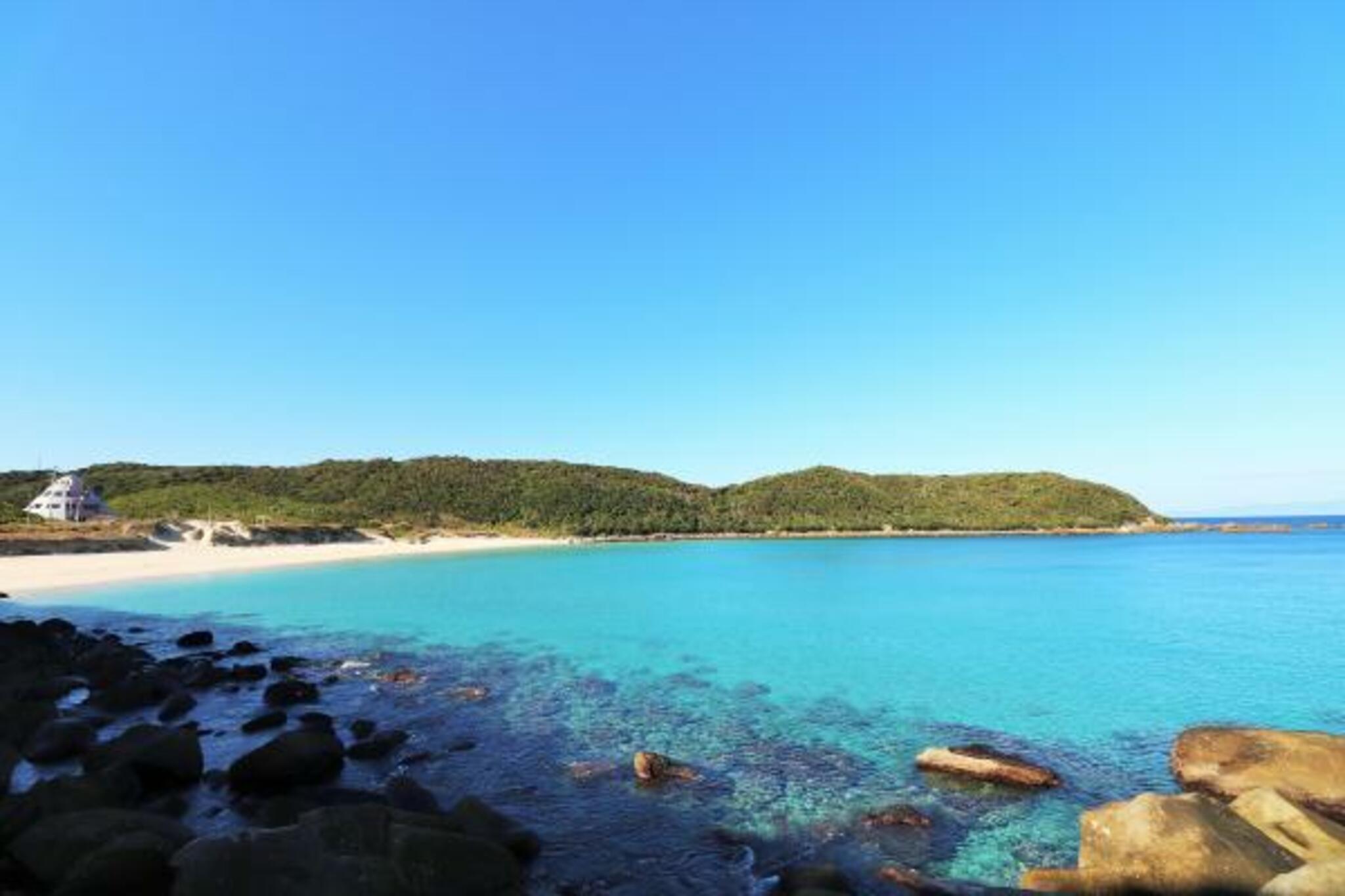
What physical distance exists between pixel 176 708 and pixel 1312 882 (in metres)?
19.6

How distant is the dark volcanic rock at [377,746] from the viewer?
1302 centimetres

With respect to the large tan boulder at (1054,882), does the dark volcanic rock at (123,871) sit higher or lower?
higher

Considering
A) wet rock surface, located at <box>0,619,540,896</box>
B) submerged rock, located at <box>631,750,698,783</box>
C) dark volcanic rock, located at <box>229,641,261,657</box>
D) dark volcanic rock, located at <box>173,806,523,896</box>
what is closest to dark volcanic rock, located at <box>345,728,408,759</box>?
wet rock surface, located at <box>0,619,540,896</box>

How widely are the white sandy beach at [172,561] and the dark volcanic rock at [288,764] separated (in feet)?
139

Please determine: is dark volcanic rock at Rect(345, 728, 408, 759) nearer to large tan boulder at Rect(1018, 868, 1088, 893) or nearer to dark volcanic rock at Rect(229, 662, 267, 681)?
dark volcanic rock at Rect(229, 662, 267, 681)

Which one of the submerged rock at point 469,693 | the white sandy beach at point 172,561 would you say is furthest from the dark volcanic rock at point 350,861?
the white sandy beach at point 172,561

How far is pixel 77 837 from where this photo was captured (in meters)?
7.66

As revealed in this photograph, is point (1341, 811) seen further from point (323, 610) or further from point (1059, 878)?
point (323, 610)

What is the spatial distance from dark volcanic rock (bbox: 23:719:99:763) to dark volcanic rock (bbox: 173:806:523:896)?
8170 mm

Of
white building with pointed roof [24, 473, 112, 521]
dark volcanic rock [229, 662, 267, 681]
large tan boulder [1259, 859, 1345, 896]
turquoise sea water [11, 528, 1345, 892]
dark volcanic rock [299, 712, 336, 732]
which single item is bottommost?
turquoise sea water [11, 528, 1345, 892]

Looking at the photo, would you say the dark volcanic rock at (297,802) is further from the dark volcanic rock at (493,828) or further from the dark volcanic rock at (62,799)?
the dark volcanic rock at (62,799)

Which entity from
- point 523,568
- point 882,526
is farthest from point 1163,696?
point 882,526

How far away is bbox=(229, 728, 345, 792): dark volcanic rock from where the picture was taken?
36.3ft

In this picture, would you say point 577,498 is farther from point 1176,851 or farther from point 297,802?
point 1176,851
